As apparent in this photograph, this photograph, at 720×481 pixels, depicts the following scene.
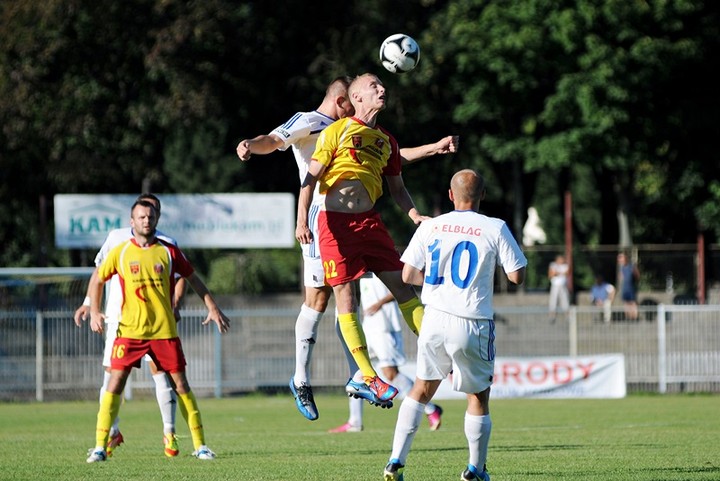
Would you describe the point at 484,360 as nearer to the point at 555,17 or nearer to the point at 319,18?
the point at 555,17

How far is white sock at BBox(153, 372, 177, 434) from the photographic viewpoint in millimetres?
12555

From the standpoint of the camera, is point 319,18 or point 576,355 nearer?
point 576,355

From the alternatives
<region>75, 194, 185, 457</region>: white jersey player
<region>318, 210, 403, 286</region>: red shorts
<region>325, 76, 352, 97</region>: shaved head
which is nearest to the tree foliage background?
<region>75, 194, 185, 457</region>: white jersey player

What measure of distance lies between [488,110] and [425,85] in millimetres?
2430

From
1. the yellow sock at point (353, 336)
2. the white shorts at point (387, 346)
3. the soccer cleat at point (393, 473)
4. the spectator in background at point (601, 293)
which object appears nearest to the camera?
the soccer cleat at point (393, 473)

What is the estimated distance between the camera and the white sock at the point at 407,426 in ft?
30.2

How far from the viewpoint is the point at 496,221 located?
9273 millimetres

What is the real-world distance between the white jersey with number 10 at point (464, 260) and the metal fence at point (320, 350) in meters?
17.8

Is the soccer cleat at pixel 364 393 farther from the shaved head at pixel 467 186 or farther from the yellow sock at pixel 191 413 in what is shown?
the yellow sock at pixel 191 413

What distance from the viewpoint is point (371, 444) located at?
14461 millimetres

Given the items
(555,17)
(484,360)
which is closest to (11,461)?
(484,360)

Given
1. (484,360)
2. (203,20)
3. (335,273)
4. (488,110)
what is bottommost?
(484,360)

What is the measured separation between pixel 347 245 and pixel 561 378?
54.5ft

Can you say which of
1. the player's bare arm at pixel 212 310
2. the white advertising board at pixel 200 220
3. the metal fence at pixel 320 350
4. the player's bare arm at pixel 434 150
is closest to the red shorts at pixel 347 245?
the player's bare arm at pixel 434 150
